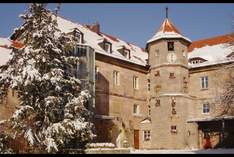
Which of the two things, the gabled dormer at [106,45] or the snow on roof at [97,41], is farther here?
the gabled dormer at [106,45]

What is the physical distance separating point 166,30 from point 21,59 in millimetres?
20082

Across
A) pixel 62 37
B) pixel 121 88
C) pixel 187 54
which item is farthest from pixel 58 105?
pixel 187 54

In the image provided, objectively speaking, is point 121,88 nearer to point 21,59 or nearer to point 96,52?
point 96,52

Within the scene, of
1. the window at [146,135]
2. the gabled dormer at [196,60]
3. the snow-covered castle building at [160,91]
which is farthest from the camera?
the gabled dormer at [196,60]

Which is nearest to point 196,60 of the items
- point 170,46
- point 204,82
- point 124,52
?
point 204,82

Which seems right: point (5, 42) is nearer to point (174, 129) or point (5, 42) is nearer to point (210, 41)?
point (174, 129)

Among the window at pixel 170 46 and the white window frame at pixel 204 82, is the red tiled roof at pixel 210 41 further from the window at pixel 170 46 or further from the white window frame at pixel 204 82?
the window at pixel 170 46


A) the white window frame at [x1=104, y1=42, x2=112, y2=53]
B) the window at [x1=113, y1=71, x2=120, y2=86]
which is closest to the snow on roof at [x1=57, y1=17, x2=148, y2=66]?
the white window frame at [x1=104, y1=42, x2=112, y2=53]

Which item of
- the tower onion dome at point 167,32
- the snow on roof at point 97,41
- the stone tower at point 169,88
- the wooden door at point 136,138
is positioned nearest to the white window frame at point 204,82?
the stone tower at point 169,88

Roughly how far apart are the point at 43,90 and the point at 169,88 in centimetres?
1798

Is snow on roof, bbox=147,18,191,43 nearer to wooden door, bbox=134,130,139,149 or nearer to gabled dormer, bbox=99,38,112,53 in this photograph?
gabled dormer, bbox=99,38,112,53

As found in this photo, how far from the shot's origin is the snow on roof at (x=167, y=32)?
38625 millimetres

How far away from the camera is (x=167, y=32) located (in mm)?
39156

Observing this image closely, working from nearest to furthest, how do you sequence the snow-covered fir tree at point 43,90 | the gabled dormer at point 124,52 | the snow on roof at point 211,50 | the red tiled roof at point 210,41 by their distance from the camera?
the snow-covered fir tree at point 43,90, the snow on roof at point 211,50, the gabled dormer at point 124,52, the red tiled roof at point 210,41
